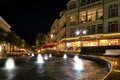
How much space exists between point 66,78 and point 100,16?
4767 cm

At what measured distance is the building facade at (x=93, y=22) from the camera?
56344mm

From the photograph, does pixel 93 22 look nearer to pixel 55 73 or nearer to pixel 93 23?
pixel 93 23

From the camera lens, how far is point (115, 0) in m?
55.7

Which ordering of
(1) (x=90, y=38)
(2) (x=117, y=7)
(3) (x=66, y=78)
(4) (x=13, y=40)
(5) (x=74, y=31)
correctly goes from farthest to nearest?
(4) (x=13, y=40) → (5) (x=74, y=31) → (1) (x=90, y=38) → (2) (x=117, y=7) → (3) (x=66, y=78)

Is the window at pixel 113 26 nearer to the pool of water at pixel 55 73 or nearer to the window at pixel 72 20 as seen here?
the window at pixel 72 20

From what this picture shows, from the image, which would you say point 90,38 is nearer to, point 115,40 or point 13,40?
point 115,40

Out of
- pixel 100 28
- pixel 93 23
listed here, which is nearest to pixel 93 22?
pixel 93 23

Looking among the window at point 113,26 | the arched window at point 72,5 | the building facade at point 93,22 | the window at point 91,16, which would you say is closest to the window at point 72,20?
the building facade at point 93,22

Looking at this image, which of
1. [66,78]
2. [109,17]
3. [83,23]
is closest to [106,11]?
[109,17]

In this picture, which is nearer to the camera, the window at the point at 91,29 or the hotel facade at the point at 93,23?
the hotel facade at the point at 93,23

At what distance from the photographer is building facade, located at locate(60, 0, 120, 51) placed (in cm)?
5634

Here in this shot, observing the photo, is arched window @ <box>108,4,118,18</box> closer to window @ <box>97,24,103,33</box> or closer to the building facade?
the building facade

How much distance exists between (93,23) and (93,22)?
260 mm

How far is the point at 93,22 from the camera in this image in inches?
2496
